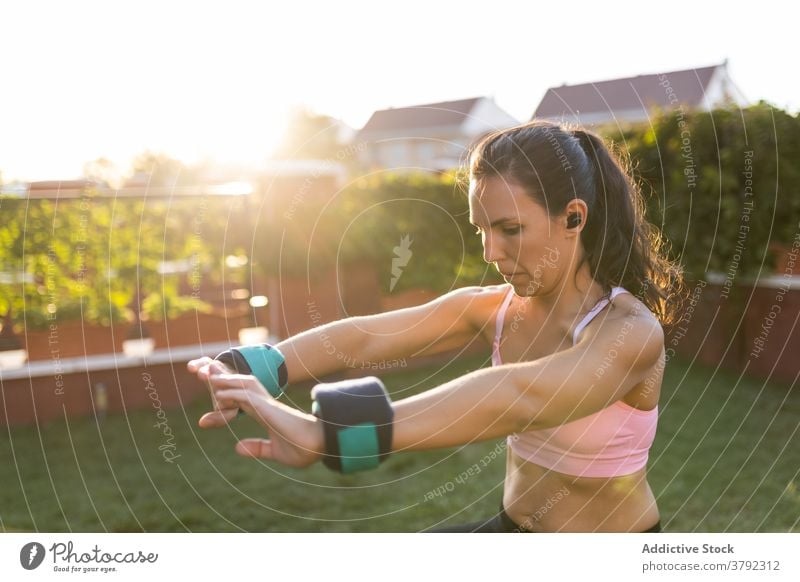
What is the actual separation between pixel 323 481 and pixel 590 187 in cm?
182

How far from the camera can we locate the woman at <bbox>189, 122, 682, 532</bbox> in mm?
845

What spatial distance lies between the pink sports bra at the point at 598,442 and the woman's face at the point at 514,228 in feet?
0.36

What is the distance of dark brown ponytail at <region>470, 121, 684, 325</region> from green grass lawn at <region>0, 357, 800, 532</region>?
1303 mm

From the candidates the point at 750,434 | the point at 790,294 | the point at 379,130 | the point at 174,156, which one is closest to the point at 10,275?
the point at 174,156

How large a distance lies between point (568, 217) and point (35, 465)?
94.2 inches

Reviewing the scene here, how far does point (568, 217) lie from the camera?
1.13m

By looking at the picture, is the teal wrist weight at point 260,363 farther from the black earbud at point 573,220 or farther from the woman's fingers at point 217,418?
the black earbud at point 573,220

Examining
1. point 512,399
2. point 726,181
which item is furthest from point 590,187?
point 726,181

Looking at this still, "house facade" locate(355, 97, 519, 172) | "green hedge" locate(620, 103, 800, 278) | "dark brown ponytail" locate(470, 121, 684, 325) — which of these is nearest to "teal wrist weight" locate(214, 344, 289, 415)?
"dark brown ponytail" locate(470, 121, 684, 325)

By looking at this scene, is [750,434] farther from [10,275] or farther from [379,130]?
[10,275]

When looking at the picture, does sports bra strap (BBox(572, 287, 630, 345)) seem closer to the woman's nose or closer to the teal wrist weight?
the woman's nose

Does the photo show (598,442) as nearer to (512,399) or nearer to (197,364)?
(512,399)

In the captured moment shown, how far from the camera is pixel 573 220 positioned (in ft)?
3.74

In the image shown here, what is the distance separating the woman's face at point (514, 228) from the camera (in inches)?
42.1
